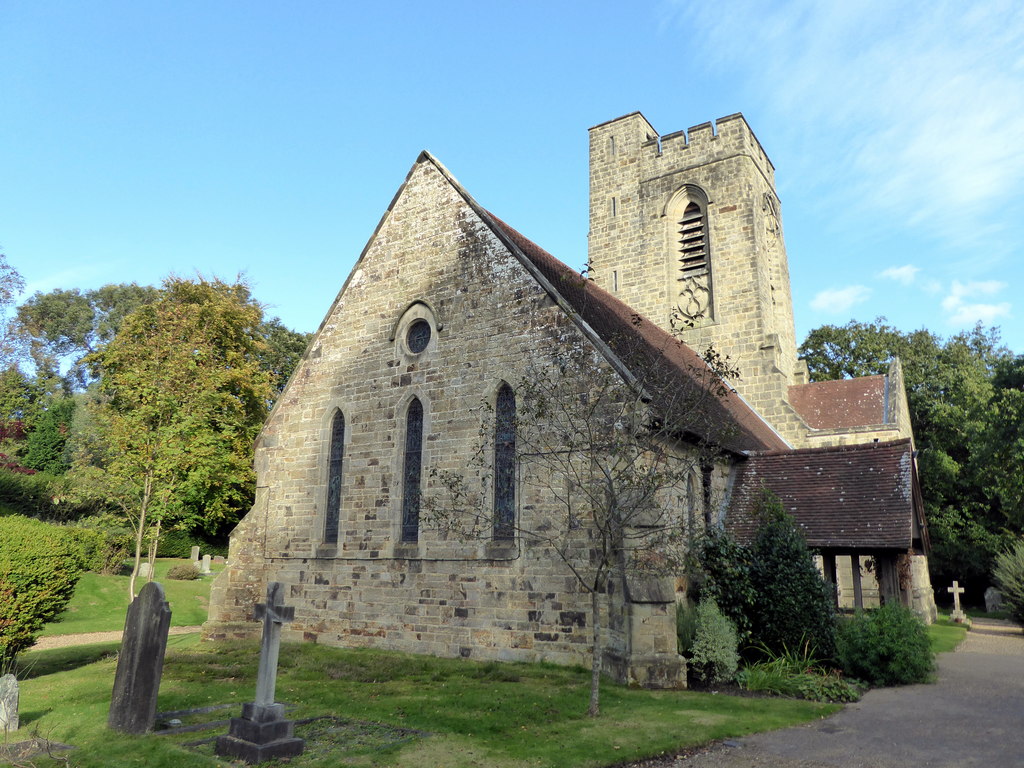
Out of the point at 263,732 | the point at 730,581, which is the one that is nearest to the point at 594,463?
the point at 730,581

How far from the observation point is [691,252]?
2744 cm

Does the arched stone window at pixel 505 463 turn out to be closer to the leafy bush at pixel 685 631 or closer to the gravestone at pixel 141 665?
the leafy bush at pixel 685 631

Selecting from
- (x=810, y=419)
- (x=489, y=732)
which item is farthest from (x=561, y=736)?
(x=810, y=419)

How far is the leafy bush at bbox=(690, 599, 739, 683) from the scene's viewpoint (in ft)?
37.8

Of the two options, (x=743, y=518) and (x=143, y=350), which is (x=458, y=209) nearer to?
(x=743, y=518)

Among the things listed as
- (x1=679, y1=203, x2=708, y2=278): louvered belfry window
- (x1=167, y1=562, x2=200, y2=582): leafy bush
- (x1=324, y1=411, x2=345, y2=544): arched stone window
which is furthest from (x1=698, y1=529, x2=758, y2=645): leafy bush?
(x1=167, y1=562, x2=200, y2=582): leafy bush

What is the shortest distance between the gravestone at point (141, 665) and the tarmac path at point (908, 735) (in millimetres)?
6191

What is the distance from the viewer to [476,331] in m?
14.4

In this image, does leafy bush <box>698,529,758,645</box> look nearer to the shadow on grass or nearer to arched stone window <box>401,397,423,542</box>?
arched stone window <box>401,397,423,542</box>

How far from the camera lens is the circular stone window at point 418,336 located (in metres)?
15.5

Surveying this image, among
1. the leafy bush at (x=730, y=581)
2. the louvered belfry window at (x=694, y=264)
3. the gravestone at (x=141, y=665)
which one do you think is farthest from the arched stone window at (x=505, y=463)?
the louvered belfry window at (x=694, y=264)

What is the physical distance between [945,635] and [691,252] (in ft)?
50.8

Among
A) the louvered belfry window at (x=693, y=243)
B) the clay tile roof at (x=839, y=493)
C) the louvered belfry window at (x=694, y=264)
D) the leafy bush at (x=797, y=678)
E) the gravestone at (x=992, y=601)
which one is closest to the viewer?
the leafy bush at (x=797, y=678)

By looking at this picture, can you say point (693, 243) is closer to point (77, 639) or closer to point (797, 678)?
point (797, 678)
